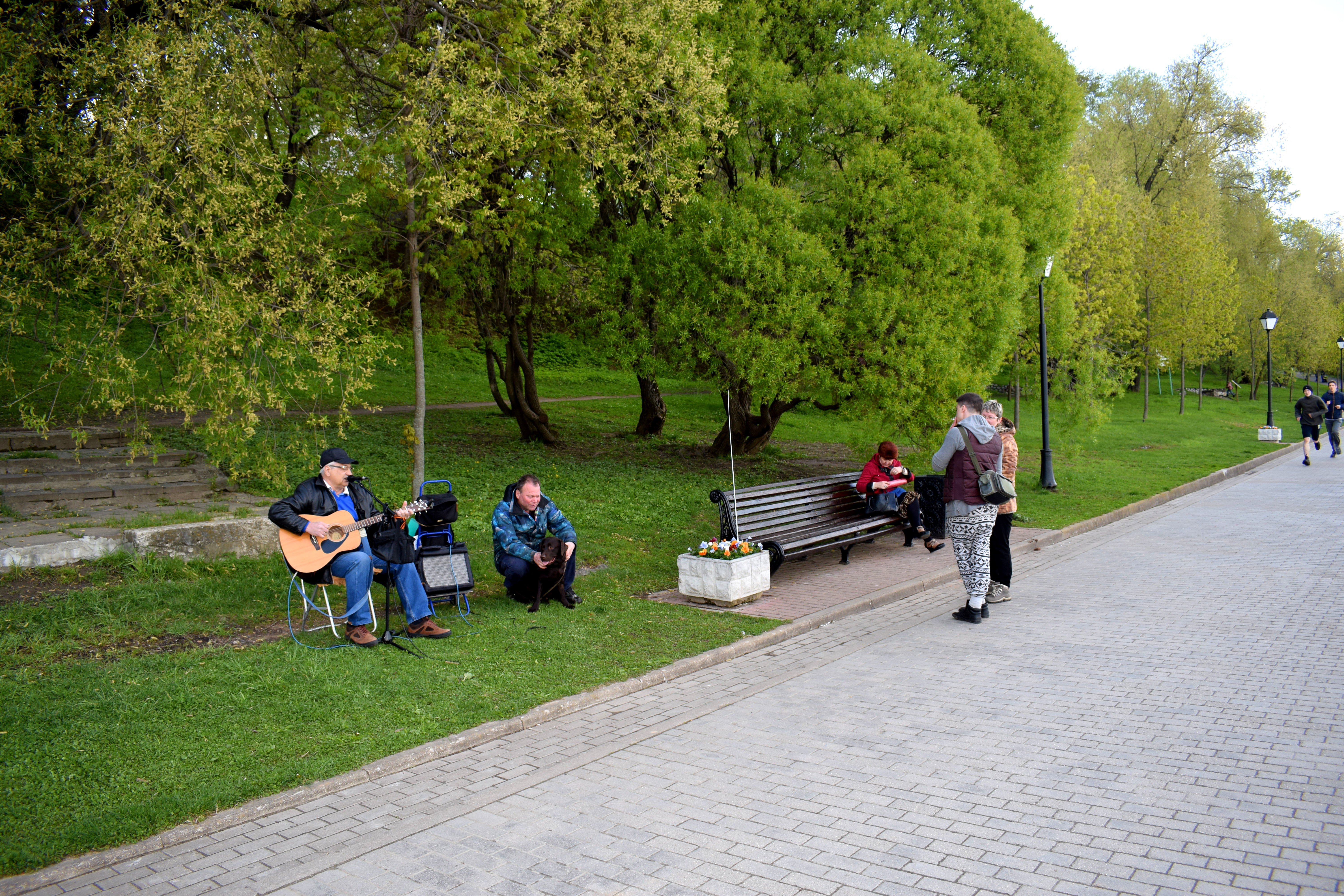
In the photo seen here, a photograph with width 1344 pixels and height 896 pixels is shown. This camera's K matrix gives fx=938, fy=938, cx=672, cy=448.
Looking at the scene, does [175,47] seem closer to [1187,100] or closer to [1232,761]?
[1232,761]

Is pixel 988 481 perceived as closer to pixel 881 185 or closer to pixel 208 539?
pixel 208 539

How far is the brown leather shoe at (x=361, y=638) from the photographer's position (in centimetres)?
696

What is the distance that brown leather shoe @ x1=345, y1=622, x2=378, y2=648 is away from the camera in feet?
22.8

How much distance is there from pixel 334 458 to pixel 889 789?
4811 mm

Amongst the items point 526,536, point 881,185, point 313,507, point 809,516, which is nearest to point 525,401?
point 881,185

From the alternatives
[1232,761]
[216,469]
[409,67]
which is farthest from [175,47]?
[1232,761]

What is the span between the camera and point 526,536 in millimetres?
8555

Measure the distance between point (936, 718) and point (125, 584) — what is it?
6.74m

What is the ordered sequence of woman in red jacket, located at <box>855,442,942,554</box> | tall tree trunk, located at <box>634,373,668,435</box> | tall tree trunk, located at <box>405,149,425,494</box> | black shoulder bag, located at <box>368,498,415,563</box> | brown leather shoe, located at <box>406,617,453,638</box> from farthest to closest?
tall tree trunk, located at <box>634,373,668,435</box> → woman in red jacket, located at <box>855,442,942,554</box> → tall tree trunk, located at <box>405,149,425,494</box> → brown leather shoe, located at <box>406,617,453,638</box> → black shoulder bag, located at <box>368,498,415,563</box>

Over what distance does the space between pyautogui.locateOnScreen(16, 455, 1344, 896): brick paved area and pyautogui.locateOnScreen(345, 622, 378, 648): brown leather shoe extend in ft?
6.48

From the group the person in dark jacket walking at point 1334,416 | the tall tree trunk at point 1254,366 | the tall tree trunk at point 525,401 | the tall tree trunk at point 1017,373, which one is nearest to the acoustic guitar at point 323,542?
the tall tree trunk at point 525,401

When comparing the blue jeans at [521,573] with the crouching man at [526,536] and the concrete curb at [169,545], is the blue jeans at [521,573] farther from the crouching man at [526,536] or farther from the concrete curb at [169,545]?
the concrete curb at [169,545]

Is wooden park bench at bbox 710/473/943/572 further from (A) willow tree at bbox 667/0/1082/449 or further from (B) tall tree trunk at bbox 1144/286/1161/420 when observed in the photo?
(B) tall tree trunk at bbox 1144/286/1161/420

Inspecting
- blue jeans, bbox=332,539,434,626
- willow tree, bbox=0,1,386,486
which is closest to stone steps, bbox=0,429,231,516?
willow tree, bbox=0,1,386,486
